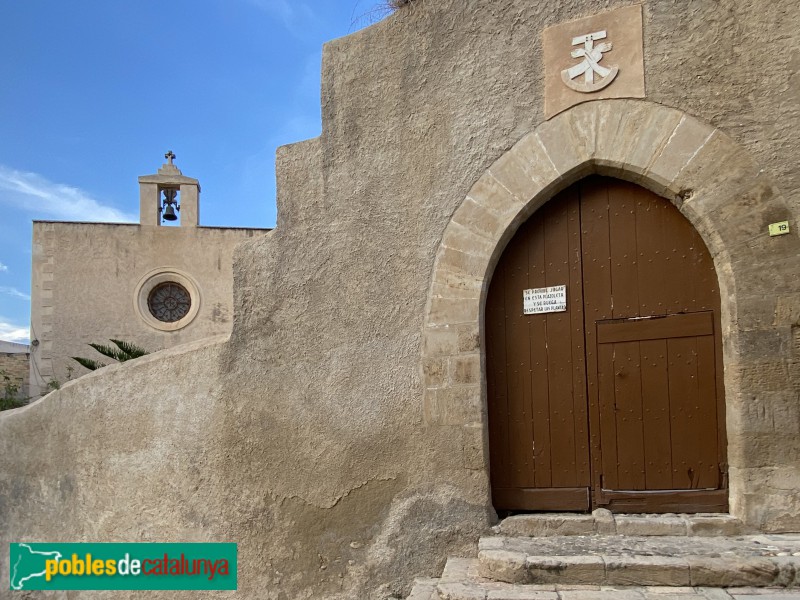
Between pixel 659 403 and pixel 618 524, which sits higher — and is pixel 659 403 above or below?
above

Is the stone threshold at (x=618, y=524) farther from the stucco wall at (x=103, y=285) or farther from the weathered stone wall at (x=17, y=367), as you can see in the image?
the weathered stone wall at (x=17, y=367)

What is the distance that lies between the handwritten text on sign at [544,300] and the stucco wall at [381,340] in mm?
369

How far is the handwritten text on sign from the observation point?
12.4ft

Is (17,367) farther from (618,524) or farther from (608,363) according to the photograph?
(618,524)

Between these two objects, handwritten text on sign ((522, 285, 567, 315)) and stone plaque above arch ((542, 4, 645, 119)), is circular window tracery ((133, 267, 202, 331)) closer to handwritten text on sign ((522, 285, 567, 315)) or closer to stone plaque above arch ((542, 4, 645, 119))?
handwritten text on sign ((522, 285, 567, 315))

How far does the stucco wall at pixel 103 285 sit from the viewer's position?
16.0 metres

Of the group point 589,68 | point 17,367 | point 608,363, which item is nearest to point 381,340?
point 608,363

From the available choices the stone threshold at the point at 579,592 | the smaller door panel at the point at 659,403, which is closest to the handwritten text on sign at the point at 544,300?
the smaller door panel at the point at 659,403

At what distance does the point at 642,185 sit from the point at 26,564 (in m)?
5.23

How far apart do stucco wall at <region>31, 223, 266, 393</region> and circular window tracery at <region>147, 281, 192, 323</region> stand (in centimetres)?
47

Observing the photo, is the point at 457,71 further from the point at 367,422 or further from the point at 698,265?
the point at 367,422

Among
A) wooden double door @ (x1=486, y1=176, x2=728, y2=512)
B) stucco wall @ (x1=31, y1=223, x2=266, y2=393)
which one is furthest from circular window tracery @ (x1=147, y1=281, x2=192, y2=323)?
wooden double door @ (x1=486, y1=176, x2=728, y2=512)

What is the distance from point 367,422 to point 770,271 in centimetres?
249

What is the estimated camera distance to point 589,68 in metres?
3.63
